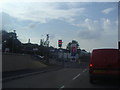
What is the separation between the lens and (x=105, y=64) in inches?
603

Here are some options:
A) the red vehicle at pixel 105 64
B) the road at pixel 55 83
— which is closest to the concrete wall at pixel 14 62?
the road at pixel 55 83

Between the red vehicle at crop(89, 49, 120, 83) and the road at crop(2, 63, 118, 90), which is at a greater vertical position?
the red vehicle at crop(89, 49, 120, 83)

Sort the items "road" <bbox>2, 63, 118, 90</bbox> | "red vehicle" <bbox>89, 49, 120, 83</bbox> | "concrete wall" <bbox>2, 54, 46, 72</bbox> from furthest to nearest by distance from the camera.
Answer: "concrete wall" <bbox>2, 54, 46, 72</bbox> < "red vehicle" <bbox>89, 49, 120, 83</bbox> < "road" <bbox>2, 63, 118, 90</bbox>

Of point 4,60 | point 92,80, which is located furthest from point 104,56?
point 4,60

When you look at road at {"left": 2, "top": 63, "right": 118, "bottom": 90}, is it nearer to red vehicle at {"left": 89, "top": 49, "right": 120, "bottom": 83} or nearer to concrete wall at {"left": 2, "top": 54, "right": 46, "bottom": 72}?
red vehicle at {"left": 89, "top": 49, "right": 120, "bottom": 83}

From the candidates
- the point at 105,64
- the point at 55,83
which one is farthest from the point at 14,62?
the point at 105,64

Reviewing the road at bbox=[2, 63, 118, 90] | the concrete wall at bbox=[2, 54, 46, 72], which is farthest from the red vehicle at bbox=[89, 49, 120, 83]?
the concrete wall at bbox=[2, 54, 46, 72]

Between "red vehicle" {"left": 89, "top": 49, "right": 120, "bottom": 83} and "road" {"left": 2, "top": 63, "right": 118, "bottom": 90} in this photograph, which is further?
"red vehicle" {"left": 89, "top": 49, "right": 120, "bottom": 83}

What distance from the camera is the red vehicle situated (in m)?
15.1

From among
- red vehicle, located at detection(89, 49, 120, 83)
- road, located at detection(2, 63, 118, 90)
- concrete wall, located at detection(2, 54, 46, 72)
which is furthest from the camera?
concrete wall, located at detection(2, 54, 46, 72)

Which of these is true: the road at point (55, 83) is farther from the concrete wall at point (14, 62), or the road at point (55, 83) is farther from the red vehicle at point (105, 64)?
the concrete wall at point (14, 62)

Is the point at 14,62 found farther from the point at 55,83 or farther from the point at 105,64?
the point at 105,64

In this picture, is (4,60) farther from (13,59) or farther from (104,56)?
(104,56)

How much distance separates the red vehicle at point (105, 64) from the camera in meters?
15.1
